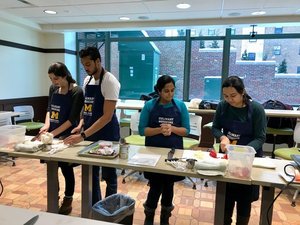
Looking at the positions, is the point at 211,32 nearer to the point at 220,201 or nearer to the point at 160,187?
the point at 160,187

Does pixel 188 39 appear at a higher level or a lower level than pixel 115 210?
higher

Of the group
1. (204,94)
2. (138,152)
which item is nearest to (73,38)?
(204,94)

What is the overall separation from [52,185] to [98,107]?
68cm

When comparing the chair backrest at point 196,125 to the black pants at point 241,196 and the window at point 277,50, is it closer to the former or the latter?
the black pants at point 241,196

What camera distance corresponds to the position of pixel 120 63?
234 inches

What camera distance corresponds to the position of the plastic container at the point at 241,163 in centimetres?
146

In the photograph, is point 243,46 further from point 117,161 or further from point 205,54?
point 117,161

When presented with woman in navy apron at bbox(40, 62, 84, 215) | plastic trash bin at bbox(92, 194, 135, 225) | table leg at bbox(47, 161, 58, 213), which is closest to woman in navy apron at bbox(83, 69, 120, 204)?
woman in navy apron at bbox(40, 62, 84, 215)

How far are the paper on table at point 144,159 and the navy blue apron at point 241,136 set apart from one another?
52cm

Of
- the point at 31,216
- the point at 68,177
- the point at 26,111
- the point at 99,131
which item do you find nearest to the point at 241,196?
the point at 99,131

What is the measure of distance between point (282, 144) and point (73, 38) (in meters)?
4.83

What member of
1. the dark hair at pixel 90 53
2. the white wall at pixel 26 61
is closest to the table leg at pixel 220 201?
the dark hair at pixel 90 53

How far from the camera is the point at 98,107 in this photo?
2.08 metres

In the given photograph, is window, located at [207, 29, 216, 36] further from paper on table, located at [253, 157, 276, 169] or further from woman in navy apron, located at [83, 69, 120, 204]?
paper on table, located at [253, 157, 276, 169]
